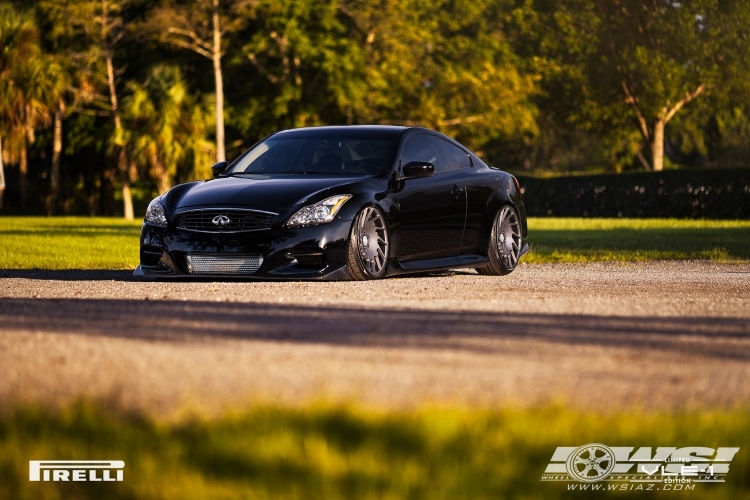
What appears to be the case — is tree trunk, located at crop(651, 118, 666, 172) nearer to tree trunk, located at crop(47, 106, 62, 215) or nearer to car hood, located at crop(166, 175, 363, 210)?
tree trunk, located at crop(47, 106, 62, 215)

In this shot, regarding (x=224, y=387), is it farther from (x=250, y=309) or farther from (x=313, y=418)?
(x=250, y=309)

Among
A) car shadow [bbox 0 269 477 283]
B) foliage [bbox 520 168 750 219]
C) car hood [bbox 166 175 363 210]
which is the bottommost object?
foliage [bbox 520 168 750 219]

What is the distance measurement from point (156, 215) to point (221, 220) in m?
0.75

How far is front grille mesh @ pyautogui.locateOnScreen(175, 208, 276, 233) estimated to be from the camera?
10992mm

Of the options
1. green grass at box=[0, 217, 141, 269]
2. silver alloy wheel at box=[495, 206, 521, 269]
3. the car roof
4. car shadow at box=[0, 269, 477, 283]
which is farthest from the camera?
green grass at box=[0, 217, 141, 269]

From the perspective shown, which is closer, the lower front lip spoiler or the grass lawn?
the lower front lip spoiler

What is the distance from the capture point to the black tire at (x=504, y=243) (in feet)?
42.5

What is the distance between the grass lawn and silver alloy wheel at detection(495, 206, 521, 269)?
11.2 feet

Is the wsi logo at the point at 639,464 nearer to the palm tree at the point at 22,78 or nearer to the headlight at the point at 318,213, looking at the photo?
the headlight at the point at 318,213

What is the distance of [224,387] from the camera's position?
514 cm

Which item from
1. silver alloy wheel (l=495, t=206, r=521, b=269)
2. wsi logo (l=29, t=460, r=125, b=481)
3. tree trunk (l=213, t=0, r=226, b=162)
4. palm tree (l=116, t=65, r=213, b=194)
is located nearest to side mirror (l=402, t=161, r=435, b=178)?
silver alloy wheel (l=495, t=206, r=521, b=269)

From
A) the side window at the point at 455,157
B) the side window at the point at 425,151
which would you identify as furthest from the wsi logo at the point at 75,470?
the side window at the point at 455,157

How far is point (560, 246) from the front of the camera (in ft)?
66.5

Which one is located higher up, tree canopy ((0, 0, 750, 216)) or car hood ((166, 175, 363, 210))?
tree canopy ((0, 0, 750, 216))
